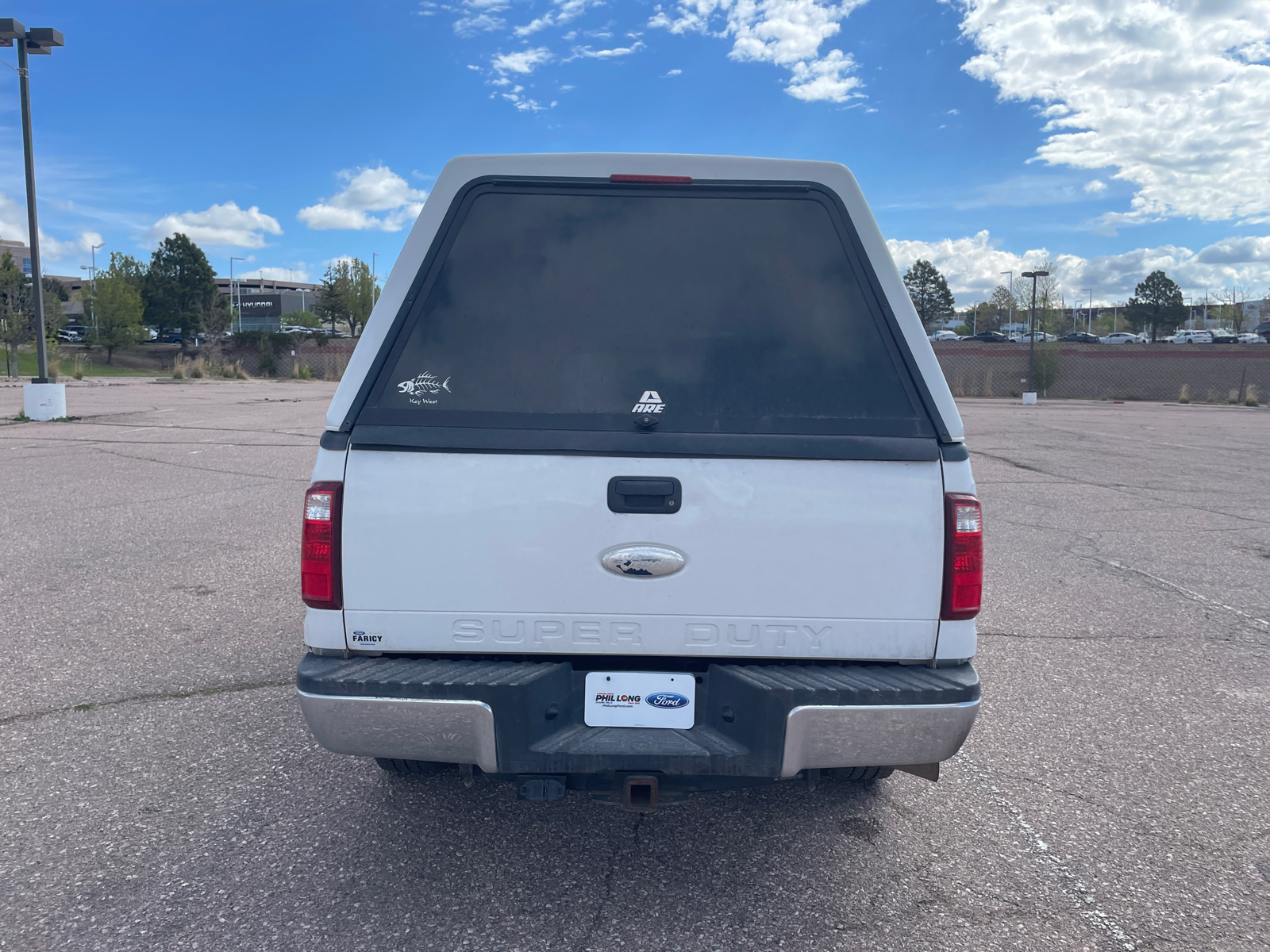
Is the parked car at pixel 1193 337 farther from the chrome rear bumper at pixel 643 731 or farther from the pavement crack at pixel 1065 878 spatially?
the chrome rear bumper at pixel 643 731

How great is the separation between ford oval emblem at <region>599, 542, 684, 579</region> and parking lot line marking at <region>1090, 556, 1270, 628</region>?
507cm

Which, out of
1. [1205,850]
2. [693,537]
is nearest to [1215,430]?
[1205,850]

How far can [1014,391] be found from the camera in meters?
42.3

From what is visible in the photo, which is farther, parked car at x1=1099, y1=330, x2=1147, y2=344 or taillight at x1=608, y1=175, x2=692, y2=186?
parked car at x1=1099, y1=330, x2=1147, y2=344

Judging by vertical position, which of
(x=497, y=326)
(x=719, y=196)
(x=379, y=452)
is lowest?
(x=379, y=452)

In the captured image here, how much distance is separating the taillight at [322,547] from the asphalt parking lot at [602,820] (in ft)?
3.05

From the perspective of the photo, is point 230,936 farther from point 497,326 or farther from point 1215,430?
point 1215,430

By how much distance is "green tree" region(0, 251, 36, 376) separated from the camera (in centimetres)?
3953

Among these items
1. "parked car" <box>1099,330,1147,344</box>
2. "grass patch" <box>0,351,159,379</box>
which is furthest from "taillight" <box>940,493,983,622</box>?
"parked car" <box>1099,330,1147,344</box>

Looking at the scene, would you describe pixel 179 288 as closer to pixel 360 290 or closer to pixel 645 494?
pixel 360 290

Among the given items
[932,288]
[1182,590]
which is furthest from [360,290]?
[1182,590]

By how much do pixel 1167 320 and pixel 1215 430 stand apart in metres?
68.7

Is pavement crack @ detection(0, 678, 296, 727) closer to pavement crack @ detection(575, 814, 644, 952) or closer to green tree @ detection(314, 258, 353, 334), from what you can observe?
pavement crack @ detection(575, 814, 644, 952)

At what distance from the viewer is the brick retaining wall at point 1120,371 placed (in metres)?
42.4
